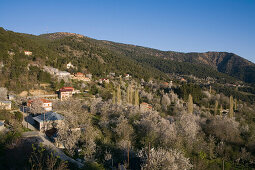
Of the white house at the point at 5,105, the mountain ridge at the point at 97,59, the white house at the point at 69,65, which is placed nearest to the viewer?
the white house at the point at 5,105

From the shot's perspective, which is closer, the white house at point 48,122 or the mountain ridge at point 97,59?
the white house at point 48,122

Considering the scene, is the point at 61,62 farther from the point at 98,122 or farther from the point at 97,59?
the point at 98,122

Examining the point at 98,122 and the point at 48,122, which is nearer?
the point at 48,122

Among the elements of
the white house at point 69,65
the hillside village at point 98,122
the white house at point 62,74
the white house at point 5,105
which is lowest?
the hillside village at point 98,122

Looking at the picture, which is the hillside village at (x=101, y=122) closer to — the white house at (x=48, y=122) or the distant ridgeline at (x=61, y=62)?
the white house at (x=48, y=122)

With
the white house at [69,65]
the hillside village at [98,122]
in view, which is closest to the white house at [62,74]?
the hillside village at [98,122]

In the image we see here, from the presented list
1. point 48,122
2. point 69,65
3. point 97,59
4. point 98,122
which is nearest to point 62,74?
point 69,65

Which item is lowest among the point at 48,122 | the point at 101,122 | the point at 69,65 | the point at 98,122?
the point at 98,122

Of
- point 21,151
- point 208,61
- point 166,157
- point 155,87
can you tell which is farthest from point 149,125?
point 208,61

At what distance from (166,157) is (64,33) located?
4804 inches

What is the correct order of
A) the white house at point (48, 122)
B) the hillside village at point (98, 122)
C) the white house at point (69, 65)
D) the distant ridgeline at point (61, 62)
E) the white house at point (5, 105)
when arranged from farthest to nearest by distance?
the white house at point (69, 65)
the distant ridgeline at point (61, 62)
the white house at point (5, 105)
the white house at point (48, 122)
the hillside village at point (98, 122)

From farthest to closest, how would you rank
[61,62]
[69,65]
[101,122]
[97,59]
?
[97,59] → [69,65] → [61,62] → [101,122]

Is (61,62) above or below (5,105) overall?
above

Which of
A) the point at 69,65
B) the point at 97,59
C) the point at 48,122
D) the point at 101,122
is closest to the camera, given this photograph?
the point at 48,122
